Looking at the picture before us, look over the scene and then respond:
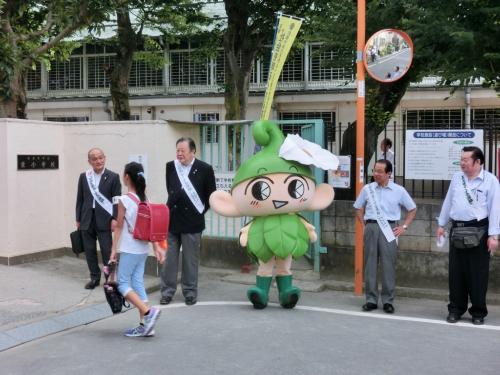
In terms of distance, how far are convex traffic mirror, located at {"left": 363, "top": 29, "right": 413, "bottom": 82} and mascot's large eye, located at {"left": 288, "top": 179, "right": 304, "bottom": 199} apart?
190 centimetres

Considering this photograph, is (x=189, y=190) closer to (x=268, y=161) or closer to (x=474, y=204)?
(x=268, y=161)

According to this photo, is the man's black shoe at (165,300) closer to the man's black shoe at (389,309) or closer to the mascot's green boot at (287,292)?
the mascot's green boot at (287,292)

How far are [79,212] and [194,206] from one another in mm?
1663

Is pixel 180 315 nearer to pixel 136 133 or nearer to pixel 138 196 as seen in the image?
pixel 138 196

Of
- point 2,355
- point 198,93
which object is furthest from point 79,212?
point 198,93

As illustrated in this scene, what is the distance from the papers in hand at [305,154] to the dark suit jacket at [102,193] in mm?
2370

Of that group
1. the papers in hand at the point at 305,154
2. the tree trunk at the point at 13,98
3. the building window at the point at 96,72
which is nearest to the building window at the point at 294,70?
the building window at the point at 96,72

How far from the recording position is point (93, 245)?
764 centimetres

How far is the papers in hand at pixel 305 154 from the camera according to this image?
6.38 meters

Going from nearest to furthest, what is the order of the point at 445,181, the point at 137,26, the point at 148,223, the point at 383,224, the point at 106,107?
the point at 148,223 < the point at 383,224 < the point at 445,181 < the point at 137,26 < the point at 106,107

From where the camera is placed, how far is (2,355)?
5.21 meters

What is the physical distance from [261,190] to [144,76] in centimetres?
2024

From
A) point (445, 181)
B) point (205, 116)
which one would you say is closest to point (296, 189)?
point (445, 181)

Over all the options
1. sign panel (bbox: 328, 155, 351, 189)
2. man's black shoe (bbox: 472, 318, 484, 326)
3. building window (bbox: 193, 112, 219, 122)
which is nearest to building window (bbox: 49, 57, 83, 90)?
building window (bbox: 193, 112, 219, 122)
